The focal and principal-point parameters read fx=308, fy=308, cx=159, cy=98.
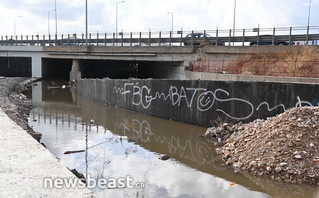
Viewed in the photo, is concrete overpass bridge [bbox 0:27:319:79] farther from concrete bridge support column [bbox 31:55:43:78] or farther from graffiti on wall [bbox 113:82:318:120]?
graffiti on wall [bbox 113:82:318:120]

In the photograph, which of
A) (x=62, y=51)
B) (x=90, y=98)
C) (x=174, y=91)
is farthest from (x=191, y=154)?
(x=62, y=51)

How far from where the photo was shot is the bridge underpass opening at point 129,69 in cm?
3456

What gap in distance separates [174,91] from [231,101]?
147 inches

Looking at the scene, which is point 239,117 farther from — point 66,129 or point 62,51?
point 62,51

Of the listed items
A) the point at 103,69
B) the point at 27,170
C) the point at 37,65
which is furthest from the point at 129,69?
the point at 27,170

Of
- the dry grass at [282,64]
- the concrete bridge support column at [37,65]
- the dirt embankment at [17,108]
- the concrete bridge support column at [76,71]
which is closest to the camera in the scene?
the dirt embankment at [17,108]

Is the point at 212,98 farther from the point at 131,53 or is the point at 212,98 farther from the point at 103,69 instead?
the point at 103,69

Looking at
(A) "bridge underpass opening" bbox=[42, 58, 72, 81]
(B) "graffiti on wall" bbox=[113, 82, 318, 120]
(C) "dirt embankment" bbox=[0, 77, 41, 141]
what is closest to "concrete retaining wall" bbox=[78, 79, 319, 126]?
(B) "graffiti on wall" bbox=[113, 82, 318, 120]

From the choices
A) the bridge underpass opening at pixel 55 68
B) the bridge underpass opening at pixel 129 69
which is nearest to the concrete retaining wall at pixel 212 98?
the bridge underpass opening at pixel 129 69

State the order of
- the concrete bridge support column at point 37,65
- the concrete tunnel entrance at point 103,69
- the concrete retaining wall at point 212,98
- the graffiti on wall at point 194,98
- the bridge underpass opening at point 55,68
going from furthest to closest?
1. the bridge underpass opening at point 55,68
2. the concrete bridge support column at point 37,65
3. the concrete tunnel entrance at point 103,69
4. the graffiti on wall at point 194,98
5. the concrete retaining wall at point 212,98

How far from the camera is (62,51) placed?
142 ft

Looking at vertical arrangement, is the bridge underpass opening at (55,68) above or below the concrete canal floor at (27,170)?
above

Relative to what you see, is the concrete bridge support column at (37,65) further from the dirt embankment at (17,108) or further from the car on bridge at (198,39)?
the car on bridge at (198,39)

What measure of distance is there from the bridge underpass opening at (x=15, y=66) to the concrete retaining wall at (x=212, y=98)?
42616 mm
